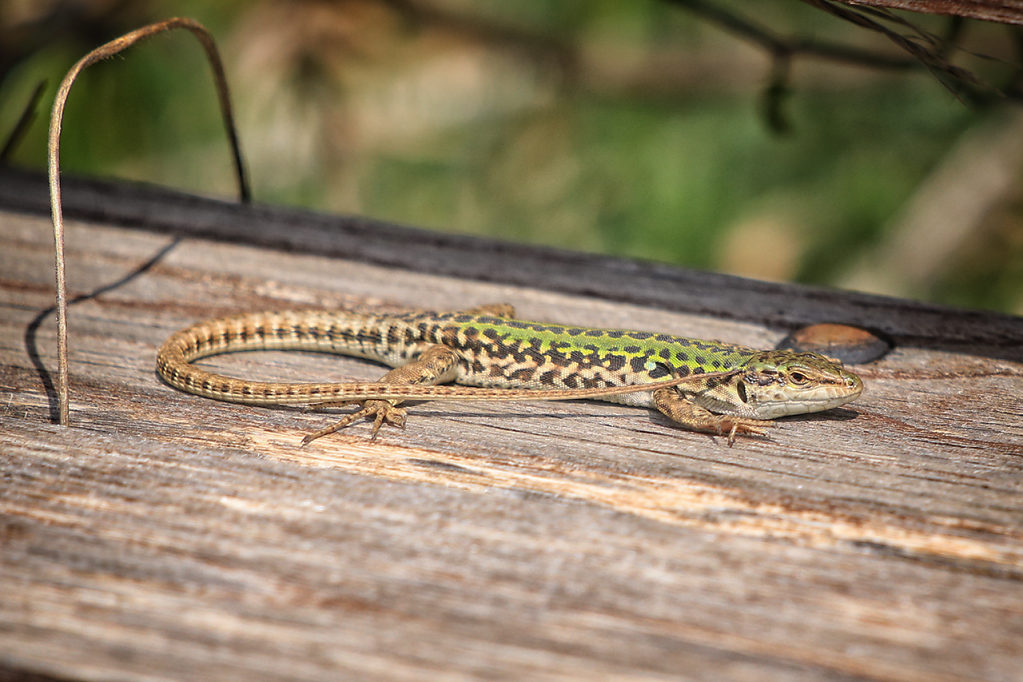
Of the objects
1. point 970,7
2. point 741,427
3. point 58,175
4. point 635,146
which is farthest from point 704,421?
point 635,146

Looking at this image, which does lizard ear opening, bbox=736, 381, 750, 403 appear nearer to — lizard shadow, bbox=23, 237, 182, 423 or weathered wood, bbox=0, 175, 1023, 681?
weathered wood, bbox=0, 175, 1023, 681

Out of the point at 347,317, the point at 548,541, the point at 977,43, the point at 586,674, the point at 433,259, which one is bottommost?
the point at 586,674

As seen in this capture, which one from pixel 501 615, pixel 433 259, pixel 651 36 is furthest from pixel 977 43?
pixel 501 615

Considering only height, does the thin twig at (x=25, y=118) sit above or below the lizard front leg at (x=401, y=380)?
above

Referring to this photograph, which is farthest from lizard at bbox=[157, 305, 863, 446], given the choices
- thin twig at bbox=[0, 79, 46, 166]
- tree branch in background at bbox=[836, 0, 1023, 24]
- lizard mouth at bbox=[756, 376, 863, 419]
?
thin twig at bbox=[0, 79, 46, 166]

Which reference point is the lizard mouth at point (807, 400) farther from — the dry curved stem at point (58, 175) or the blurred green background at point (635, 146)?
the blurred green background at point (635, 146)

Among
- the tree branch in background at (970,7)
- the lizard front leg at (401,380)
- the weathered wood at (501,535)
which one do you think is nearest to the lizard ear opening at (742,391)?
the weathered wood at (501,535)

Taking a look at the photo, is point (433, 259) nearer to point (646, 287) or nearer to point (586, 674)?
point (646, 287)

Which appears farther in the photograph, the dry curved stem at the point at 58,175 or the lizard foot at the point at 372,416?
the lizard foot at the point at 372,416
